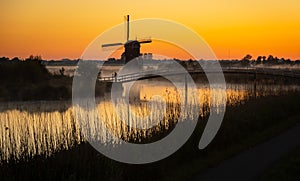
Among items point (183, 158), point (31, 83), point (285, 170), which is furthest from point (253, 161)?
point (31, 83)

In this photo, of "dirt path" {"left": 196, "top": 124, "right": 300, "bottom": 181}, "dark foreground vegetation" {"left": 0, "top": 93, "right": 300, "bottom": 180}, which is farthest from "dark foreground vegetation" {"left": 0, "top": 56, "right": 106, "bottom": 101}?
"dirt path" {"left": 196, "top": 124, "right": 300, "bottom": 181}

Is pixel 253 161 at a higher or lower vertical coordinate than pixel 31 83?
lower

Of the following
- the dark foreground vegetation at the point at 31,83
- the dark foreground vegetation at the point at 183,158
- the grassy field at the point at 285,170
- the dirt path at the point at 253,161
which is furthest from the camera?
the dark foreground vegetation at the point at 31,83

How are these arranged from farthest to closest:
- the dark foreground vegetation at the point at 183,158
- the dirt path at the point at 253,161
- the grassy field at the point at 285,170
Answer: the dirt path at the point at 253,161, the grassy field at the point at 285,170, the dark foreground vegetation at the point at 183,158

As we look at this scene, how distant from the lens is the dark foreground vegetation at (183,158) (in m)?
6.71

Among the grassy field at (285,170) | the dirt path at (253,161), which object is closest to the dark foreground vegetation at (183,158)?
the grassy field at (285,170)

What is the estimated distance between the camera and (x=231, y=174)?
27.0 ft

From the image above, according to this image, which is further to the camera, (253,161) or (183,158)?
(183,158)

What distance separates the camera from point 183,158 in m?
9.70

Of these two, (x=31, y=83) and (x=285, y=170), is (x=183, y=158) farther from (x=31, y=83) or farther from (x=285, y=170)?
(x=31, y=83)

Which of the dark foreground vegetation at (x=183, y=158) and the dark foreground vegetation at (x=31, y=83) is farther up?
the dark foreground vegetation at (x=31, y=83)

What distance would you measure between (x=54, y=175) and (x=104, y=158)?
1115 mm

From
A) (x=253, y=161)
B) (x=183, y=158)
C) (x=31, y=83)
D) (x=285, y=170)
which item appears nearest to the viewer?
(x=285, y=170)

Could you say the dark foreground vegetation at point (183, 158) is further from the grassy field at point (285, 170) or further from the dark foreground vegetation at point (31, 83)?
the dark foreground vegetation at point (31, 83)
